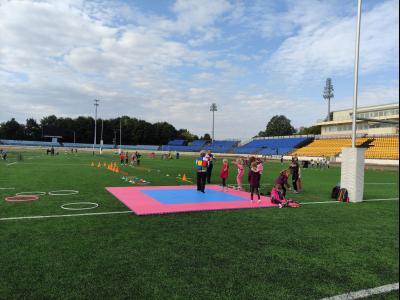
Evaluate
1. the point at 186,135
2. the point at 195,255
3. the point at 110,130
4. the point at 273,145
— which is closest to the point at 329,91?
the point at 273,145

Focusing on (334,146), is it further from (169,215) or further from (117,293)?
(117,293)

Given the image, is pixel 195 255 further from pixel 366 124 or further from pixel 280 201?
pixel 366 124

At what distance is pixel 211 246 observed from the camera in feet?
21.5

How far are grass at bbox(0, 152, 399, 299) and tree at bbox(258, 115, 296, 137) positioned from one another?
113 meters

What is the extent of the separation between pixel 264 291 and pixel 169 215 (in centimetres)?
530

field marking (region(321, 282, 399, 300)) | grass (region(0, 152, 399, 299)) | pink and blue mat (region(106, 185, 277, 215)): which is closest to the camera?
field marking (region(321, 282, 399, 300))

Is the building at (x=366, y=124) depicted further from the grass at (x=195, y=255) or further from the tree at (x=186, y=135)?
the tree at (x=186, y=135)

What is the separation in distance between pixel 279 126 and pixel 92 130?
7158cm

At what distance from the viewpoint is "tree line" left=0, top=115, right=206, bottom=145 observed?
11491 cm

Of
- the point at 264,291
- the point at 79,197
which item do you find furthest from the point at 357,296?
the point at 79,197

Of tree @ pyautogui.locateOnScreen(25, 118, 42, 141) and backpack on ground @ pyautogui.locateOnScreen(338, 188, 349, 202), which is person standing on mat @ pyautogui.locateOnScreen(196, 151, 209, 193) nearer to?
backpack on ground @ pyautogui.locateOnScreen(338, 188, 349, 202)

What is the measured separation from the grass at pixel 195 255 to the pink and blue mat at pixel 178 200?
37.4 inches

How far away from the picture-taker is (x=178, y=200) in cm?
1221

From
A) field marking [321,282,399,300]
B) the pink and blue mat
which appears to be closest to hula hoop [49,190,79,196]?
the pink and blue mat
